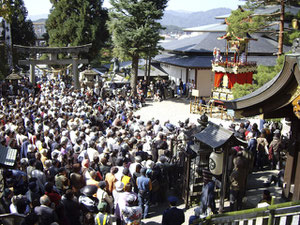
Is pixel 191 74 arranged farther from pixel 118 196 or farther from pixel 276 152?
pixel 118 196

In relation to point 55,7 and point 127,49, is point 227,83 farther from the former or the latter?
point 55,7

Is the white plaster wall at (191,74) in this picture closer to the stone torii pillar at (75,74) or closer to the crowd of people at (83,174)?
the stone torii pillar at (75,74)

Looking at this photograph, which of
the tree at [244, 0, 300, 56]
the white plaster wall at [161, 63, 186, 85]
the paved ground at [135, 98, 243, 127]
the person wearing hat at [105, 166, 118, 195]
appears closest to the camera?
the person wearing hat at [105, 166, 118, 195]

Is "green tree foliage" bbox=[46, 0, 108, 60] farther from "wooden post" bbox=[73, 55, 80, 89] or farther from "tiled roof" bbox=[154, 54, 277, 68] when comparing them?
"tiled roof" bbox=[154, 54, 277, 68]

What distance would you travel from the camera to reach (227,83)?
2052 cm

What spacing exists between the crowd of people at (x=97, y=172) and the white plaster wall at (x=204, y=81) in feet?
44.2

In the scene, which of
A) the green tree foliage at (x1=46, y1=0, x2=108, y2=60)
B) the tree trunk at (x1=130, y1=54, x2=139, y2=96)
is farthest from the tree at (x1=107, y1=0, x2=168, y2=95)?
the green tree foliage at (x1=46, y1=0, x2=108, y2=60)

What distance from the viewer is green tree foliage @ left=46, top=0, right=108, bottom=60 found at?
33.2 m

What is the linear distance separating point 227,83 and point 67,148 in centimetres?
1407

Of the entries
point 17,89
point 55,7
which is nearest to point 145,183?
point 17,89

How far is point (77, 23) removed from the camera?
3312 cm

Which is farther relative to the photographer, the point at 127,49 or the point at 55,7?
the point at 55,7

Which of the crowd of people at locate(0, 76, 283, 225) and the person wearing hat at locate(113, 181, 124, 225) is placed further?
the person wearing hat at locate(113, 181, 124, 225)

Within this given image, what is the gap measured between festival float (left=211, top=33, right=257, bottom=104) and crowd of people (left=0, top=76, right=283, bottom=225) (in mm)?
8159
